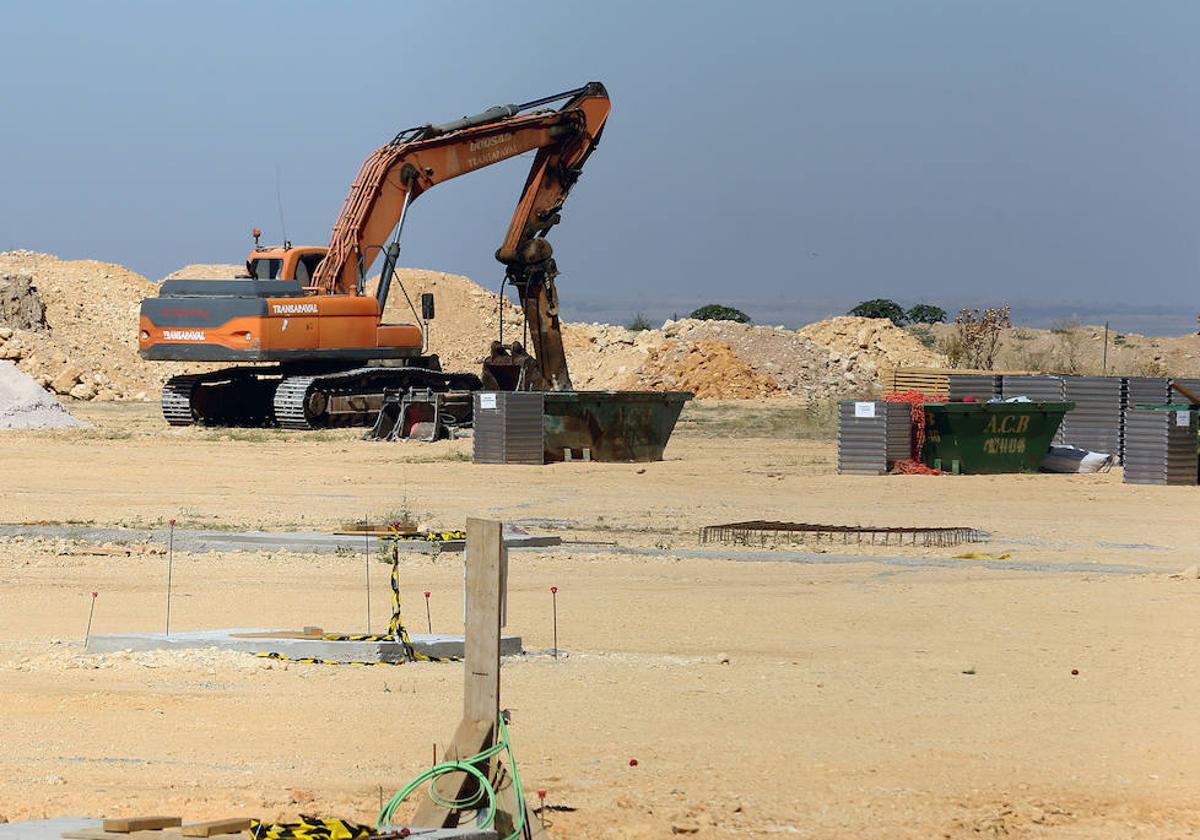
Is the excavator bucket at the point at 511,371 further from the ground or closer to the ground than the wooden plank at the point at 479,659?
further from the ground

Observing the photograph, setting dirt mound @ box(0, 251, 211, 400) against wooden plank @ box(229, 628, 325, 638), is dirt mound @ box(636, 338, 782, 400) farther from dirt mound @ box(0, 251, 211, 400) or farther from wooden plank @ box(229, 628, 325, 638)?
wooden plank @ box(229, 628, 325, 638)

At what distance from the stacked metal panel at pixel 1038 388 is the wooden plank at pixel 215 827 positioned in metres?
24.1

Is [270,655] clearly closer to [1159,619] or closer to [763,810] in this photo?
[763,810]

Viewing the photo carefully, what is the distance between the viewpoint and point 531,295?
36.0 metres

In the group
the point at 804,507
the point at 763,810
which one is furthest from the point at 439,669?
the point at 804,507

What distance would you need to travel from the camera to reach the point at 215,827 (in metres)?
7.45

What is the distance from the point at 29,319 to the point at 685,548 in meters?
47.3

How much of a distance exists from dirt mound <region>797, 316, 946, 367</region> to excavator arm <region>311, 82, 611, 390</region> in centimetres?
2549

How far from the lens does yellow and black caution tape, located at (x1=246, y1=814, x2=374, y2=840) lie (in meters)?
7.40

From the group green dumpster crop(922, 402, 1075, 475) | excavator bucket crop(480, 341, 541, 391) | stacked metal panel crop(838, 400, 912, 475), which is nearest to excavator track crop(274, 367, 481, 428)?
excavator bucket crop(480, 341, 541, 391)

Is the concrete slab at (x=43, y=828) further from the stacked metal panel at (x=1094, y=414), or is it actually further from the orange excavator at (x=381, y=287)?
the orange excavator at (x=381, y=287)

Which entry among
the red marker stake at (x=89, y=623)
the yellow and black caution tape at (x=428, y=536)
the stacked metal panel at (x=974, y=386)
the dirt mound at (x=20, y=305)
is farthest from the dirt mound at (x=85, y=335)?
the red marker stake at (x=89, y=623)

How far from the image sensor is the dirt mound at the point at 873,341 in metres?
61.4

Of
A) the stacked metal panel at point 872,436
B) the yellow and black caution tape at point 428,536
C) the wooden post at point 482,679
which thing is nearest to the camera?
the wooden post at point 482,679
